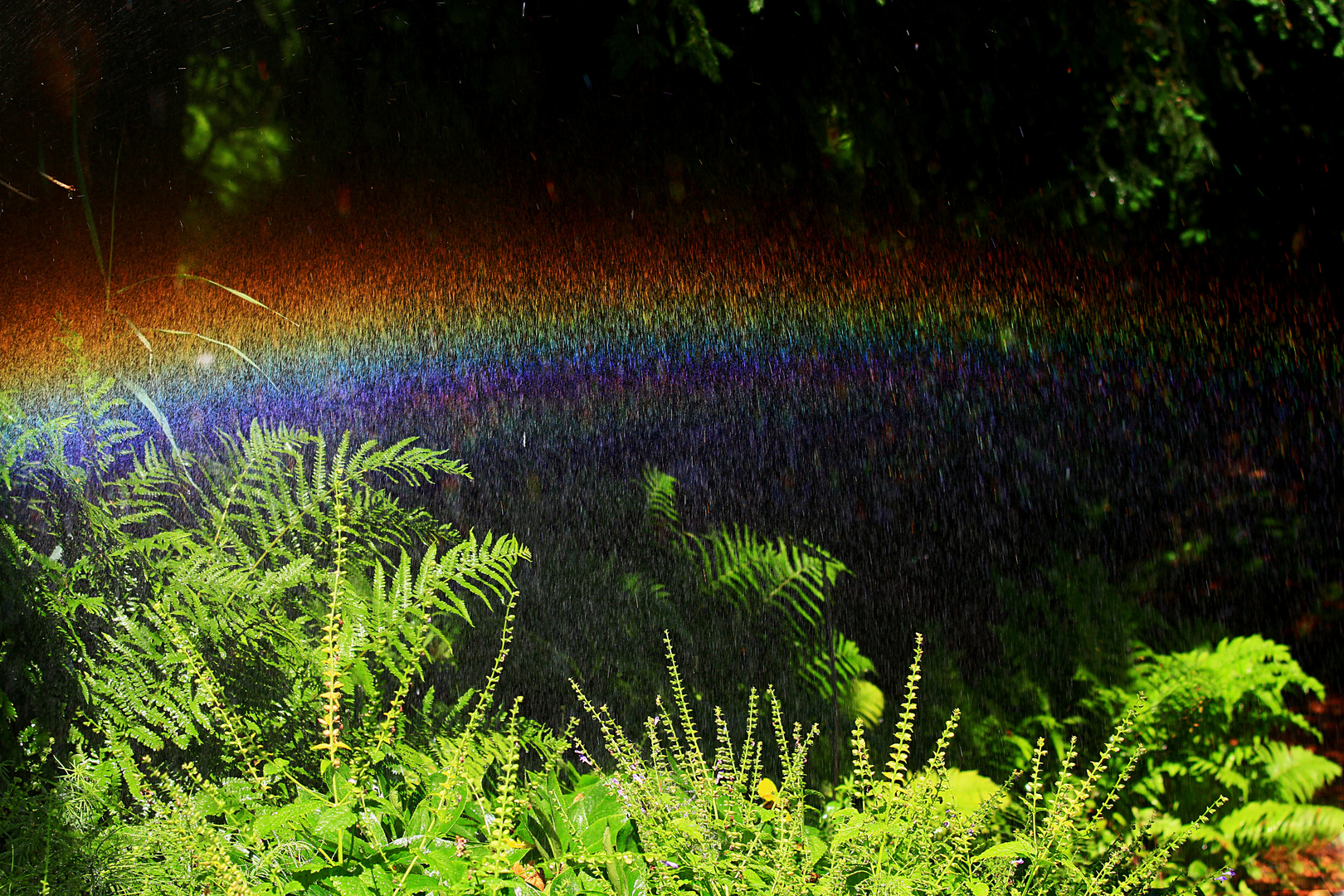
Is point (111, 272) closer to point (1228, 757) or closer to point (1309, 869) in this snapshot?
point (1228, 757)

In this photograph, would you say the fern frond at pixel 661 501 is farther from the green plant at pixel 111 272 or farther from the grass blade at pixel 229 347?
the grass blade at pixel 229 347

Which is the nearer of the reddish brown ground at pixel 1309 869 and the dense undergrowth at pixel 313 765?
the dense undergrowth at pixel 313 765

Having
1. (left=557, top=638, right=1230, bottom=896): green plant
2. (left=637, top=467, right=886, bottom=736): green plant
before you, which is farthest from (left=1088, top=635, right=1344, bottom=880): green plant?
(left=557, top=638, right=1230, bottom=896): green plant

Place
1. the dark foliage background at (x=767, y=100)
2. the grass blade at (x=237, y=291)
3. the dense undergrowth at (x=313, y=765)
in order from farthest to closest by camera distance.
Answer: the grass blade at (x=237, y=291) < the dark foliage background at (x=767, y=100) < the dense undergrowth at (x=313, y=765)

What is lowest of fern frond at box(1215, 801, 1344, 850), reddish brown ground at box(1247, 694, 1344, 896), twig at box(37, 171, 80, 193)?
reddish brown ground at box(1247, 694, 1344, 896)

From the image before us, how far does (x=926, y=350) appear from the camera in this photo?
2756 millimetres

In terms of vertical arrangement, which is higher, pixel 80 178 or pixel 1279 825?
pixel 80 178

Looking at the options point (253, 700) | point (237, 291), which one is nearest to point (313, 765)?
point (253, 700)

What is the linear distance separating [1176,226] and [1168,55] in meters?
0.41

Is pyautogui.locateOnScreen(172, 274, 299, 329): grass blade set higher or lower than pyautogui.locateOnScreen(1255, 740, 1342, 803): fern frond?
higher

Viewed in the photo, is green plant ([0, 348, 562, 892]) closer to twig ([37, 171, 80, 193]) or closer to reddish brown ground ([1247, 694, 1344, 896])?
reddish brown ground ([1247, 694, 1344, 896])

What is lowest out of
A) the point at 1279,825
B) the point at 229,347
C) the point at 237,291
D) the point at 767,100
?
the point at 1279,825

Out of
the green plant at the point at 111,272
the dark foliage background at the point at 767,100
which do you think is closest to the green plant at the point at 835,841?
the dark foliage background at the point at 767,100

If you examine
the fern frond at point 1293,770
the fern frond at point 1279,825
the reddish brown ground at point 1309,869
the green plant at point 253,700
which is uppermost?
the green plant at point 253,700
